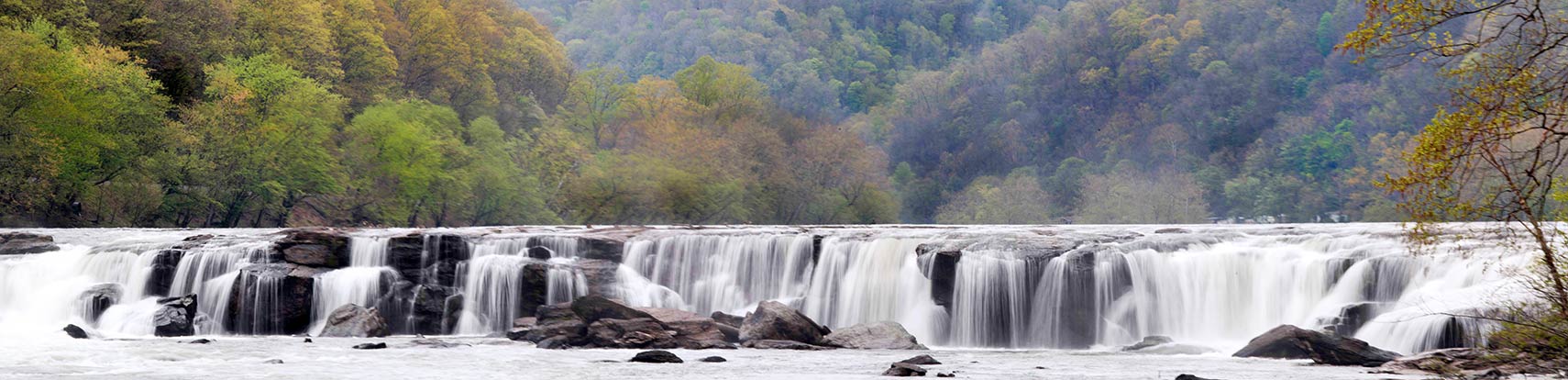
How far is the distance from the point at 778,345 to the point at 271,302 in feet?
42.8

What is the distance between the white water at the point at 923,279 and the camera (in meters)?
32.2

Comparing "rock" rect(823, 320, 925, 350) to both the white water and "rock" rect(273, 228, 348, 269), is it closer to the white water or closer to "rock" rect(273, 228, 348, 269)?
the white water

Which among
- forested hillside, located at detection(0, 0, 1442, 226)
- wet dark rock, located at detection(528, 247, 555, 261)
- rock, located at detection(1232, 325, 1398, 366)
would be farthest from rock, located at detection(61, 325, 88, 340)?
rock, located at detection(1232, 325, 1398, 366)

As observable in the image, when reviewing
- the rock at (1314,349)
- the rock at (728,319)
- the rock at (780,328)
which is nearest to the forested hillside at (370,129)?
the rock at (728,319)

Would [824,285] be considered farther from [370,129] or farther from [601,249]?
[370,129]

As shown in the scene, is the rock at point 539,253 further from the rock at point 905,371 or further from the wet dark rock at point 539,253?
the rock at point 905,371

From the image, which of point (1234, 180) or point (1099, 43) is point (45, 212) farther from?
point (1099, 43)

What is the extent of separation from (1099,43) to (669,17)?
57.1 m

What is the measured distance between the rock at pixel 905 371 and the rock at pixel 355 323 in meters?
14.2

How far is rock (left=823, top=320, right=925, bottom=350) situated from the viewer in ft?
100.0

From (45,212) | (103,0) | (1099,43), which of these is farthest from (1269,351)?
(1099,43)

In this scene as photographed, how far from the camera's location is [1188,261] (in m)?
34.4

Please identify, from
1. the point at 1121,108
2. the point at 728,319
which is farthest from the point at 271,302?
the point at 1121,108

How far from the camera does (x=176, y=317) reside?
3394cm
